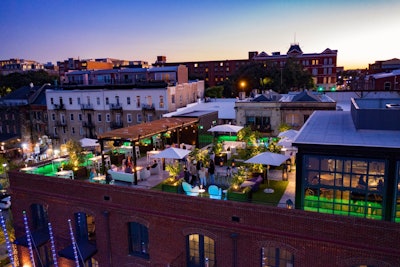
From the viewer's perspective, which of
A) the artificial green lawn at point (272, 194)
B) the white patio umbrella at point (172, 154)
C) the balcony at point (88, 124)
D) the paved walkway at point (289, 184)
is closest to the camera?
the artificial green lawn at point (272, 194)

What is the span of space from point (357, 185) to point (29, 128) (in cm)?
5689

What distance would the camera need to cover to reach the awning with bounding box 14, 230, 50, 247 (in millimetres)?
18625

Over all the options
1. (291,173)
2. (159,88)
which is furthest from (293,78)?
(291,173)

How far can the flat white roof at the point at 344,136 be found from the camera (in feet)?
40.0

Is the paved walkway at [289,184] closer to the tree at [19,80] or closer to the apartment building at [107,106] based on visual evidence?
the apartment building at [107,106]

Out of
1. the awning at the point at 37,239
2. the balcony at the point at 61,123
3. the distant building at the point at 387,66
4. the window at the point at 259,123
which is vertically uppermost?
the distant building at the point at 387,66

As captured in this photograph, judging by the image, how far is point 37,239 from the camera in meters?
18.8

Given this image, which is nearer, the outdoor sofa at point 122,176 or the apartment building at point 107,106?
the outdoor sofa at point 122,176

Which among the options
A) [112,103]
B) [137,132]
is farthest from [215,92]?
[137,132]

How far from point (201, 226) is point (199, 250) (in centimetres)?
125

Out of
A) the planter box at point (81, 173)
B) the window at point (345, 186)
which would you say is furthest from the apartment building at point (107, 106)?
the window at point (345, 186)

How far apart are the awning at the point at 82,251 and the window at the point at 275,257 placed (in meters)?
9.06

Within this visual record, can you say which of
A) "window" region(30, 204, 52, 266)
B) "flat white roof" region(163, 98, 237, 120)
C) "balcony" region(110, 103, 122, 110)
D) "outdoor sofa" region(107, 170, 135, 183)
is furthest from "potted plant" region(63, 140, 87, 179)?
"balcony" region(110, 103, 122, 110)

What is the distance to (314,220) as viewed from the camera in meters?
12.3
